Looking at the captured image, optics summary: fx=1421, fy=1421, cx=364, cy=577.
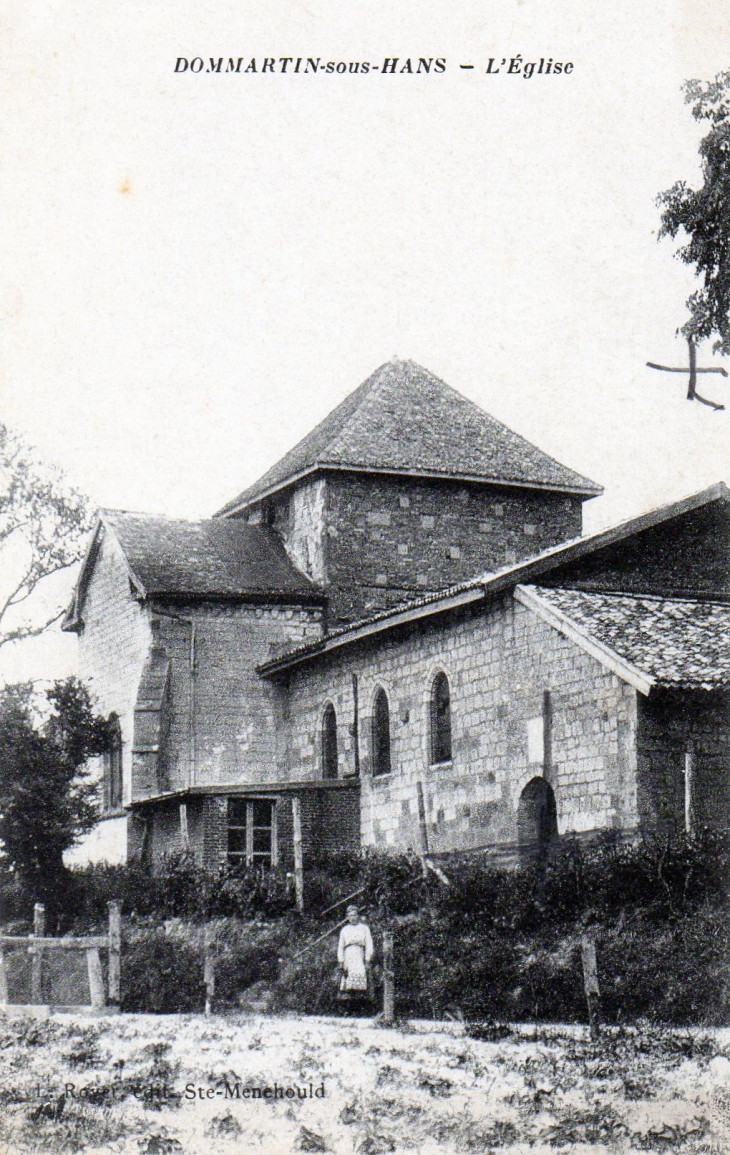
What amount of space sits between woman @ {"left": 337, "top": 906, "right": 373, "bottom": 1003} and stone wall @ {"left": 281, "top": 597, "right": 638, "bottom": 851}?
4.68m

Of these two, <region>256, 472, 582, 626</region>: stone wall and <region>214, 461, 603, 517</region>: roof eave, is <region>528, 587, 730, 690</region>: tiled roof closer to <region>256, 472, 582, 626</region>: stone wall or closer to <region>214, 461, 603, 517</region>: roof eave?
<region>256, 472, 582, 626</region>: stone wall

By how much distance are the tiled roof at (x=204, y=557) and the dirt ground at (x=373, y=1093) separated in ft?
54.5

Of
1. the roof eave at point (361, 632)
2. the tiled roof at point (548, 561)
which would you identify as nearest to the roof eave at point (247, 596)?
the roof eave at point (361, 632)

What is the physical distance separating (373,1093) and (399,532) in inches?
862

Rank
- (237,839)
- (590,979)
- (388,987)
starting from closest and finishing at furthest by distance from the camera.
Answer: (590,979)
(388,987)
(237,839)

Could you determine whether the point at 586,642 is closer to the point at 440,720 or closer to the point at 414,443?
the point at 440,720

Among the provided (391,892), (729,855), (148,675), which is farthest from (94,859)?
(729,855)

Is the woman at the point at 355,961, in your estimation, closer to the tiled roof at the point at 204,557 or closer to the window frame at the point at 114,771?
Result: the tiled roof at the point at 204,557

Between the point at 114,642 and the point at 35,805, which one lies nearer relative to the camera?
the point at 35,805

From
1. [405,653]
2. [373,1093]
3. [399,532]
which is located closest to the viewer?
[373,1093]

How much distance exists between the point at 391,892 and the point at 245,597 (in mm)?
10786

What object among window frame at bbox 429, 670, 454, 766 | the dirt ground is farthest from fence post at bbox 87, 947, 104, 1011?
window frame at bbox 429, 670, 454, 766

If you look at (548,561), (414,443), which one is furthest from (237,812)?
(414,443)

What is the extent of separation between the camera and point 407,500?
32906mm
